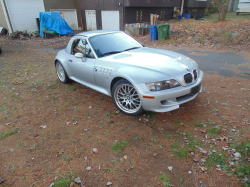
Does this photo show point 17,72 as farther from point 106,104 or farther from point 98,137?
point 98,137

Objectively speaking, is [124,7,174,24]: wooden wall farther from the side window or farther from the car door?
the car door

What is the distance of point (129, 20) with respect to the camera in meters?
17.0

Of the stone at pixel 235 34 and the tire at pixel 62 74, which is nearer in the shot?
the tire at pixel 62 74

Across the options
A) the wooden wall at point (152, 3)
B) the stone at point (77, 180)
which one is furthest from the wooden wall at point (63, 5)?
the stone at point (77, 180)

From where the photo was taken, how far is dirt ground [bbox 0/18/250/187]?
250 centimetres

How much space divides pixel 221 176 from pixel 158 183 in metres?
0.86

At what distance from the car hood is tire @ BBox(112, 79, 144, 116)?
471mm

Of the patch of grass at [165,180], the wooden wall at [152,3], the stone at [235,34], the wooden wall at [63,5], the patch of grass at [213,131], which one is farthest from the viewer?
the wooden wall at [63,5]

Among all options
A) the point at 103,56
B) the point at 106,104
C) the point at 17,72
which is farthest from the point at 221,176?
the point at 17,72

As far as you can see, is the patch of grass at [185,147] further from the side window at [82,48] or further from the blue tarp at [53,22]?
the blue tarp at [53,22]

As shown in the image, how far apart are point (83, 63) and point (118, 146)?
2356 mm

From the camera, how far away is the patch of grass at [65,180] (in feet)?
7.84

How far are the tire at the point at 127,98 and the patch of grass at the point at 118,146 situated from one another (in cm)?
78

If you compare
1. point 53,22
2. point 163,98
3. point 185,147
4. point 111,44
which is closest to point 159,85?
point 163,98
